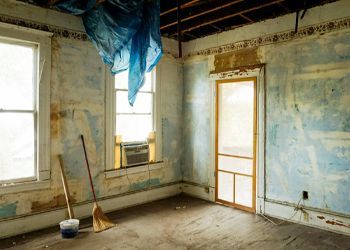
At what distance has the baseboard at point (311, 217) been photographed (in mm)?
3605

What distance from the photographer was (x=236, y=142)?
4.73 metres

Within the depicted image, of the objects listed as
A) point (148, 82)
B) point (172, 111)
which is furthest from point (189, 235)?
point (148, 82)

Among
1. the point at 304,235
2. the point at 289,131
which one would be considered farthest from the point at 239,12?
the point at 304,235

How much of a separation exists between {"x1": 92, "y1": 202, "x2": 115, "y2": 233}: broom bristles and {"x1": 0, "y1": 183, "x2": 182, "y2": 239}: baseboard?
0.41m

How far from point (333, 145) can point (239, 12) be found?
220cm

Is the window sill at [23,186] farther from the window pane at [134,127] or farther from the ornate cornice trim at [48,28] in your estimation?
the ornate cornice trim at [48,28]

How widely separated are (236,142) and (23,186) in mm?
3201

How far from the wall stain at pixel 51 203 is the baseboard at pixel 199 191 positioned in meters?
2.19

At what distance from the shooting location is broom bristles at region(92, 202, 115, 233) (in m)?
3.71

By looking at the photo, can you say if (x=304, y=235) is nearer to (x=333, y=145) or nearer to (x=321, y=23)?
(x=333, y=145)

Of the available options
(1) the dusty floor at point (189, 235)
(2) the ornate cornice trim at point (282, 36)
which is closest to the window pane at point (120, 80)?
(2) the ornate cornice trim at point (282, 36)

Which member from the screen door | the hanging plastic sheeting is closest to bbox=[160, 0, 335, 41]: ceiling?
the hanging plastic sheeting

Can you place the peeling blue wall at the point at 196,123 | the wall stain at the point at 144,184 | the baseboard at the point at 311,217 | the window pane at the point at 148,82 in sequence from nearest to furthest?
the baseboard at the point at 311,217
the wall stain at the point at 144,184
the window pane at the point at 148,82
the peeling blue wall at the point at 196,123

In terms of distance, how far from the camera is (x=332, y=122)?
12.1 ft
